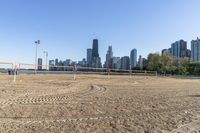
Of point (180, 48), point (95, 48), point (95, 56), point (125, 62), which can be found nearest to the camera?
point (180, 48)

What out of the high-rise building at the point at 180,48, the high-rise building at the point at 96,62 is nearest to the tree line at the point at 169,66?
the high-rise building at the point at 180,48

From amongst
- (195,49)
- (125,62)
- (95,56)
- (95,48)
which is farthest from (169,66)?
(95,48)

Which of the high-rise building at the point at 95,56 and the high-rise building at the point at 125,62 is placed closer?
the high-rise building at the point at 95,56

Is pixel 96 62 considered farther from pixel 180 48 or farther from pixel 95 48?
pixel 180 48

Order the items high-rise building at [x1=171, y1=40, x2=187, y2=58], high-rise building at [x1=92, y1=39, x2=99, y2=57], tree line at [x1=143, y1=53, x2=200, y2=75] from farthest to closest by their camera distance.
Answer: high-rise building at [x1=92, y1=39, x2=99, y2=57]
high-rise building at [x1=171, y1=40, x2=187, y2=58]
tree line at [x1=143, y1=53, x2=200, y2=75]

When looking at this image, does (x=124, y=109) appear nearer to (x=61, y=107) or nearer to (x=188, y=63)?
(x=61, y=107)

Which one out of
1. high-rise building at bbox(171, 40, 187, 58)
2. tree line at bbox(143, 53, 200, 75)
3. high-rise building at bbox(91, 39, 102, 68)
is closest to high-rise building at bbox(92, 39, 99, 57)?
high-rise building at bbox(91, 39, 102, 68)

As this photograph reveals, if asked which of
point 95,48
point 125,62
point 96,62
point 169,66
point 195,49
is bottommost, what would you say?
point 169,66

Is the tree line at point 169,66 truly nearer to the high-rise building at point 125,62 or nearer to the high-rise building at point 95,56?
the high-rise building at point 95,56

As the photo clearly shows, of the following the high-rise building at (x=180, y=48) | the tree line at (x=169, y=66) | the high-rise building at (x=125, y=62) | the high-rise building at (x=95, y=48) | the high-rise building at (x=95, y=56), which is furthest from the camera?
the high-rise building at (x=95, y=48)

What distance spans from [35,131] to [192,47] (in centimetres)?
14960

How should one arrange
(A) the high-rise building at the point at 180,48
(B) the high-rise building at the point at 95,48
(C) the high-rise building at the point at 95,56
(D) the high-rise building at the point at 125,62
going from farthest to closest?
(B) the high-rise building at the point at 95,48, (D) the high-rise building at the point at 125,62, (A) the high-rise building at the point at 180,48, (C) the high-rise building at the point at 95,56

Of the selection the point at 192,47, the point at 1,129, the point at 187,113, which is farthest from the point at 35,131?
the point at 192,47

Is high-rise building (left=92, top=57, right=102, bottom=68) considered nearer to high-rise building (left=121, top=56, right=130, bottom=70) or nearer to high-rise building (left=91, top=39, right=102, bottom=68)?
high-rise building (left=91, top=39, right=102, bottom=68)
